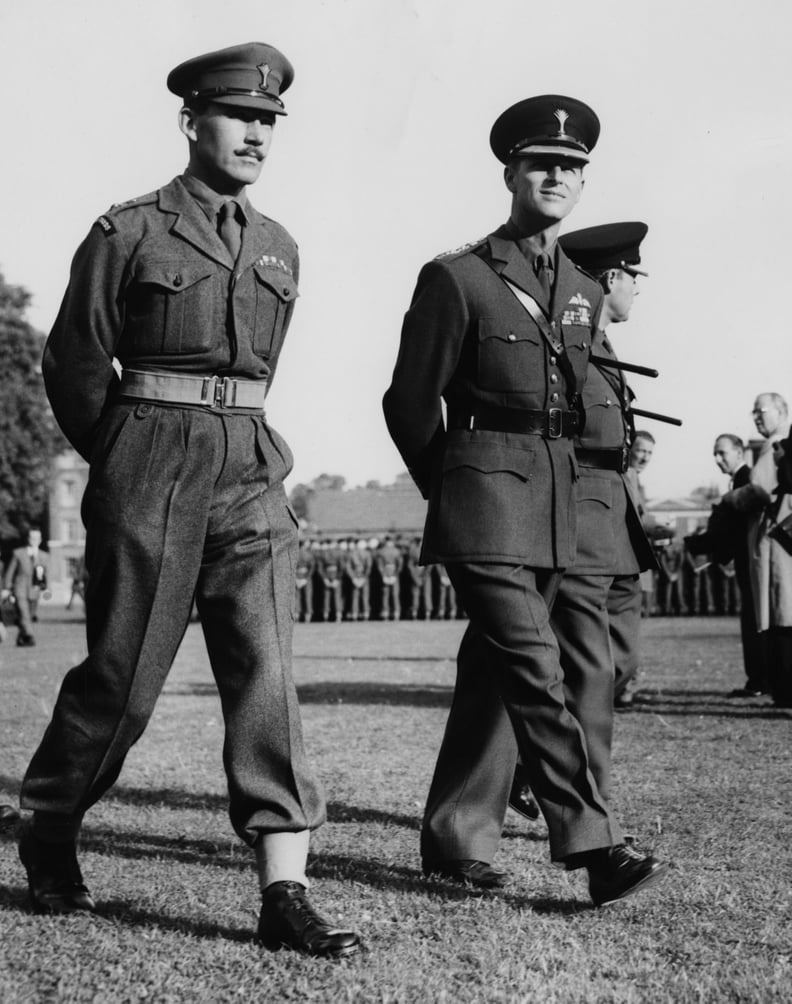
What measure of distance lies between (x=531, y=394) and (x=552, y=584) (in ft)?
2.09

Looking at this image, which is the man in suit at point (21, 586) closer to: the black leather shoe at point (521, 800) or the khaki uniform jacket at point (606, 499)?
the black leather shoe at point (521, 800)

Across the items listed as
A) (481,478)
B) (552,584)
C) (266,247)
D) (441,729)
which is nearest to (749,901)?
(552,584)

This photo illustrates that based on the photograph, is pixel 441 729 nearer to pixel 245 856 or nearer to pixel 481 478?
pixel 245 856

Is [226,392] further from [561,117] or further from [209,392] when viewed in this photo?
[561,117]

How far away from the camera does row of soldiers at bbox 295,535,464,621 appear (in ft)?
106

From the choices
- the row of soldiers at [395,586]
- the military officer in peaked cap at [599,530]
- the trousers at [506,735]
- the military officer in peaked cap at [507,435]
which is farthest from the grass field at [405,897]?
the row of soldiers at [395,586]

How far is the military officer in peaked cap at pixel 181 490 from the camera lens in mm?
4113

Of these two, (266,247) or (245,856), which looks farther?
(245,856)

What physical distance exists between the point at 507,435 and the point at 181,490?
1121mm

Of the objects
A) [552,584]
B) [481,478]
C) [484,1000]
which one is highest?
[481,478]

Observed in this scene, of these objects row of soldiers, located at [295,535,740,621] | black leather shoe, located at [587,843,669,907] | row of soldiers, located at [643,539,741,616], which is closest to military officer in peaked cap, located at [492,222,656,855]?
black leather shoe, located at [587,843,669,907]

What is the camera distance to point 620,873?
13.9ft

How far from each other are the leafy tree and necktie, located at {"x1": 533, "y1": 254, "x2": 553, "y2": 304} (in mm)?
53589

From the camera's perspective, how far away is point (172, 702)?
1166 centimetres
